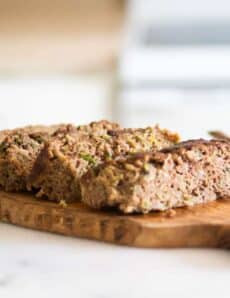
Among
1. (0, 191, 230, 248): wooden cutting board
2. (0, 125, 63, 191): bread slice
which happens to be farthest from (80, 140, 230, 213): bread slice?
(0, 125, 63, 191): bread slice

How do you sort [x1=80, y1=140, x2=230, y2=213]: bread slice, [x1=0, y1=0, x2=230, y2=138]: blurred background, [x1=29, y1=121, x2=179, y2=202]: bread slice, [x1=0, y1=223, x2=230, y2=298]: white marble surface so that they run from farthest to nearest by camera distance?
[x1=0, y1=0, x2=230, y2=138]: blurred background → [x1=29, y1=121, x2=179, y2=202]: bread slice → [x1=80, y1=140, x2=230, y2=213]: bread slice → [x1=0, y1=223, x2=230, y2=298]: white marble surface

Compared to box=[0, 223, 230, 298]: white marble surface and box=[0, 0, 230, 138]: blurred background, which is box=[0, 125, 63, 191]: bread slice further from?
box=[0, 0, 230, 138]: blurred background

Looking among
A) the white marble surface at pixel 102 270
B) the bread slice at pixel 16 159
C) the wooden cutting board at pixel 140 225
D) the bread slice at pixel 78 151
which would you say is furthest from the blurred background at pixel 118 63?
the white marble surface at pixel 102 270

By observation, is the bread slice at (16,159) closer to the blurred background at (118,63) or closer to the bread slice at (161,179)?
the bread slice at (161,179)

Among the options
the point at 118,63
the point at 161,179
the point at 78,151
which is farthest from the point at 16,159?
the point at 118,63

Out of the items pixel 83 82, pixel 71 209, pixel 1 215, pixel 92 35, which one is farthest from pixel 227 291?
pixel 92 35

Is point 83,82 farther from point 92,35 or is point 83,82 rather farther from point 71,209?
point 71,209
